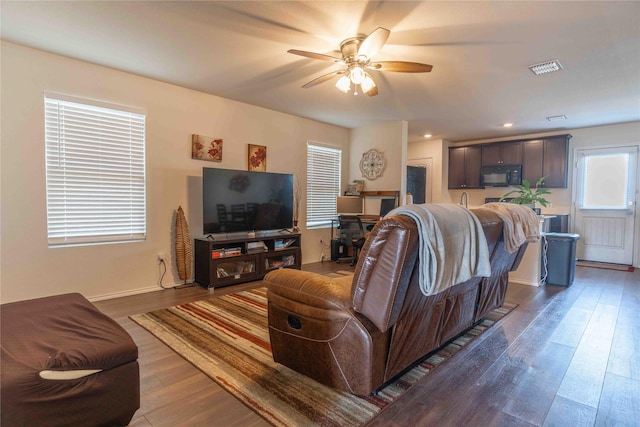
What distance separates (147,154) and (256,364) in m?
2.93

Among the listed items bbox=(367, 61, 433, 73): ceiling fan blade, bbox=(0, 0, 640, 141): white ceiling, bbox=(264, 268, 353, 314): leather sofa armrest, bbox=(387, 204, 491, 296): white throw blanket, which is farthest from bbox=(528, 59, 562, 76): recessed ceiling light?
bbox=(264, 268, 353, 314): leather sofa armrest

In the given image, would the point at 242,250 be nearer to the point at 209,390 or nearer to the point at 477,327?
the point at 209,390

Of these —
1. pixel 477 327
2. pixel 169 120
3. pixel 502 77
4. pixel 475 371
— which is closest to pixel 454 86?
pixel 502 77

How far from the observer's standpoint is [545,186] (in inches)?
250

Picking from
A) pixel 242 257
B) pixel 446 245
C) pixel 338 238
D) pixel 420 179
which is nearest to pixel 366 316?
pixel 446 245

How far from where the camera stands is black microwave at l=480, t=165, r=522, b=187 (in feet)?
21.6

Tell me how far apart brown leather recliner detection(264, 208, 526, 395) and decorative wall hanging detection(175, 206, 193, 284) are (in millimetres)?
2369

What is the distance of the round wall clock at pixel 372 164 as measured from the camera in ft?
19.8

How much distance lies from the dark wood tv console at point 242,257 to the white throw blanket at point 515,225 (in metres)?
2.92

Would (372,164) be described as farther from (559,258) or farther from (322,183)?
(559,258)

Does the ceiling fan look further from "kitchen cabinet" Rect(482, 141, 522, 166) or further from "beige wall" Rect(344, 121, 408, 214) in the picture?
"kitchen cabinet" Rect(482, 141, 522, 166)

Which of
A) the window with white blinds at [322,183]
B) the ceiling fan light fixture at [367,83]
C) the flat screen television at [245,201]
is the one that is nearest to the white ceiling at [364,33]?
the ceiling fan light fixture at [367,83]

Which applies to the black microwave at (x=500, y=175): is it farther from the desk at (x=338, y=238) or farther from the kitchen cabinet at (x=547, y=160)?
the desk at (x=338, y=238)

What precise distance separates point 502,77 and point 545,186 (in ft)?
12.2
